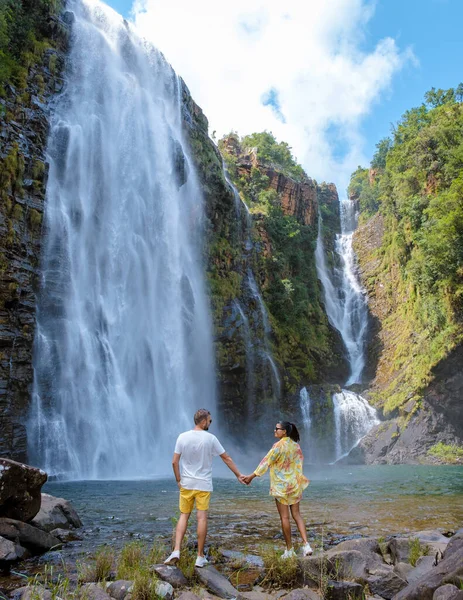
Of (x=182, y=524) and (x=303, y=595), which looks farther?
(x=182, y=524)

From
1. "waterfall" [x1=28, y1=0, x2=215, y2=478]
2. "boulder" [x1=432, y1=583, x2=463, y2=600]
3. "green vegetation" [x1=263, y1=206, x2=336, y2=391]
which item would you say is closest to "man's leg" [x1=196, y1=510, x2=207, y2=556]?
"boulder" [x1=432, y1=583, x2=463, y2=600]

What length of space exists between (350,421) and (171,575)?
23552 millimetres

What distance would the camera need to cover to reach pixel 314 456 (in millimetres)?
26641

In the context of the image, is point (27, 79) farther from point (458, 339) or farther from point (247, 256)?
point (458, 339)

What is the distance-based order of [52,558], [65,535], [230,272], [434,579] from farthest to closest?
[230,272] → [65,535] → [52,558] → [434,579]

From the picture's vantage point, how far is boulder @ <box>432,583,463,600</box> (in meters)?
3.35

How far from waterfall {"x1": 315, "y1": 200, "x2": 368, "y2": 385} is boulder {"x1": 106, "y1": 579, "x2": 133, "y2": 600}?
28.7 meters

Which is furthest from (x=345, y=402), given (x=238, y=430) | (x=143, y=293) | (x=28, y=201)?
(x=28, y=201)

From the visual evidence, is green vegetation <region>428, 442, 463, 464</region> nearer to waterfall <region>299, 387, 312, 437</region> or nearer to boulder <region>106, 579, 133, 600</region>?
waterfall <region>299, 387, 312, 437</region>

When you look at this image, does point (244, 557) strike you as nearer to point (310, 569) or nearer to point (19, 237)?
point (310, 569)

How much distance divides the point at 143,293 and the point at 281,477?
18269 millimetres

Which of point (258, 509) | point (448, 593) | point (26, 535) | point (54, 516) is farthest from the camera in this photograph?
point (258, 509)

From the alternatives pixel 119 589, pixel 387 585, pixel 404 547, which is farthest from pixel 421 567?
pixel 119 589

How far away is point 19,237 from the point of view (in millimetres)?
17984
